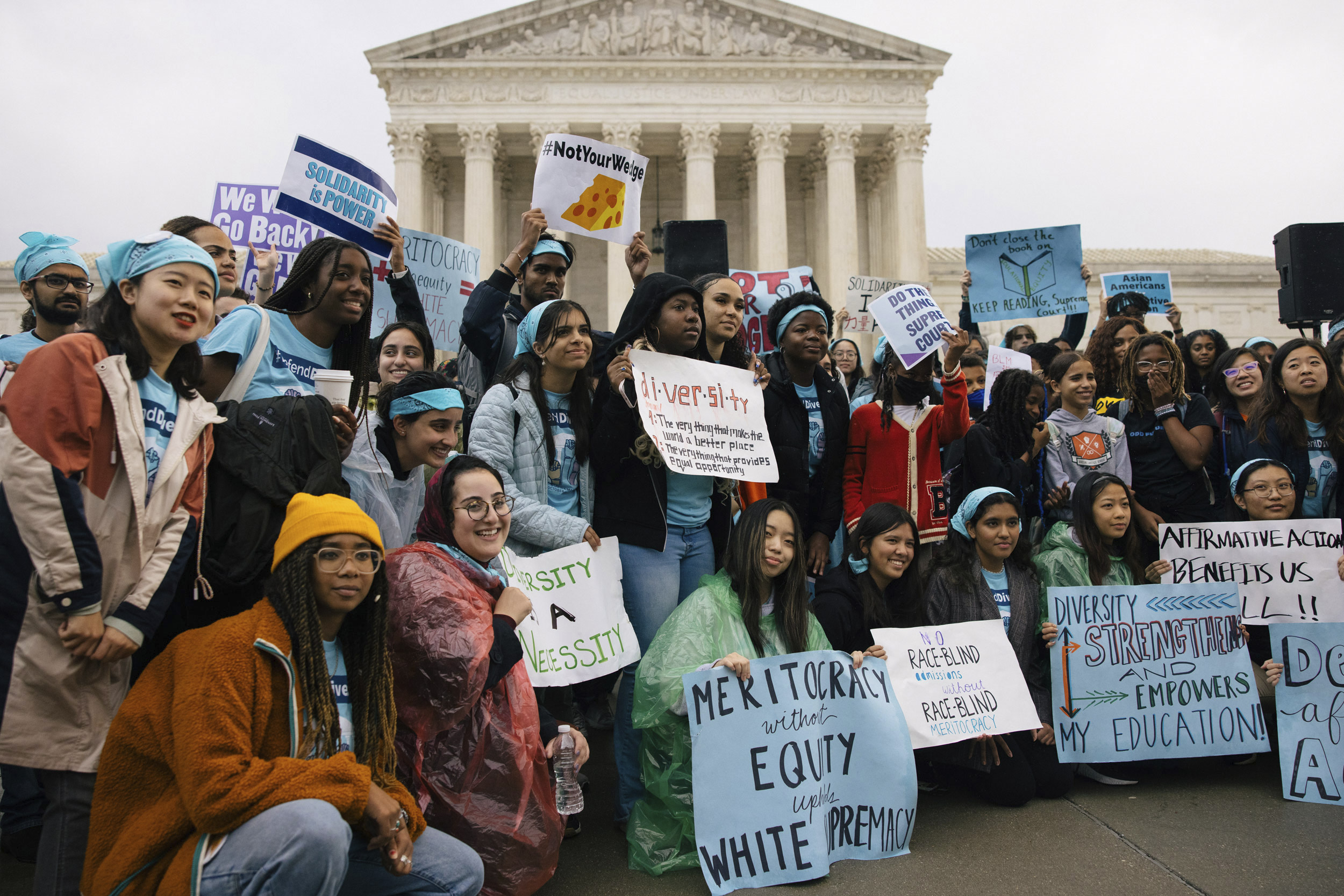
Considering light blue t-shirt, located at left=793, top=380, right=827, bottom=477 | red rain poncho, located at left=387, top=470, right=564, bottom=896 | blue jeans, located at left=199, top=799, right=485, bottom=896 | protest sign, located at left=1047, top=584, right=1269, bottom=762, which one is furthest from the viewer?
light blue t-shirt, located at left=793, top=380, right=827, bottom=477

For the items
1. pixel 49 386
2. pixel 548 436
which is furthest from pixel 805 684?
pixel 49 386

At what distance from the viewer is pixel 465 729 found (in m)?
3.14

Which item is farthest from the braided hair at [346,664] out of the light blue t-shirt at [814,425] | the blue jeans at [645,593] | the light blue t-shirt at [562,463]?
the light blue t-shirt at [814,425]

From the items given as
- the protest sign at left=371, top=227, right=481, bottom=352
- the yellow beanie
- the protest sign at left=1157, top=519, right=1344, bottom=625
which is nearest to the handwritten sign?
the yellow beanie

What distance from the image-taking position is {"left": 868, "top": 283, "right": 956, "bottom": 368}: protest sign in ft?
17.1

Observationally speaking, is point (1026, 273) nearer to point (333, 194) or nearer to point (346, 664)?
point (333, 194)

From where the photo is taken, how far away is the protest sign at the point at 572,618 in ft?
12.7

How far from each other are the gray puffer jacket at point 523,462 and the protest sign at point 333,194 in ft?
6.28

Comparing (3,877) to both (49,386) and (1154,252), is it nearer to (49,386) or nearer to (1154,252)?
(49,386)

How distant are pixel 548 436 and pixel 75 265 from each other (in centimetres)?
291

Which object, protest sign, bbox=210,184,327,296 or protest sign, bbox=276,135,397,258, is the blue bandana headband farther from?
protest sign, bbox=210,184,327,296

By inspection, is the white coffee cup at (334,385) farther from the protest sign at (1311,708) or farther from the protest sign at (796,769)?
the protest sign at (1311,708)

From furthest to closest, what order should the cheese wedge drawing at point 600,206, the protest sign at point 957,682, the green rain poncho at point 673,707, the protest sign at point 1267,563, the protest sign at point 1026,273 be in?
1. the protest sign at point 1026,273
2. the cheese wedge drawing at point 600,206
3. the protest sign at point 1267,563
4. the protest sign at point 957,682
5. the green rain poncho at point 673,707

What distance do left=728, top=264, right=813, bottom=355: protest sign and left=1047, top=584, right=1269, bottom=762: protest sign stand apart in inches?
117
